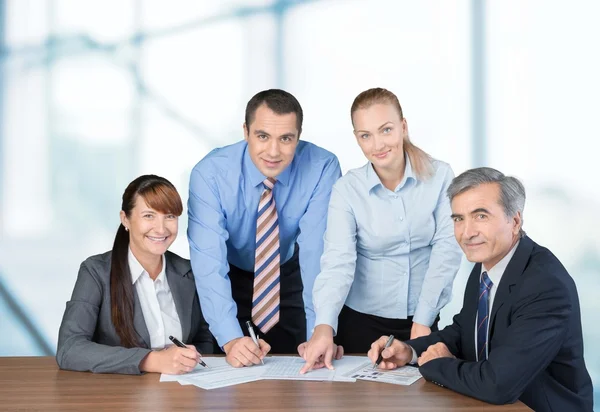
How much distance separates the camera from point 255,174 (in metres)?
3.17

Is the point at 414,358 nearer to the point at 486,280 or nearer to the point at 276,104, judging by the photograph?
the point at 486,280

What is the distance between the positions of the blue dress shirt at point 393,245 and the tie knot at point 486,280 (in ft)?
1.62

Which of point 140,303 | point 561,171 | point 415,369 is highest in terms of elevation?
point 561,171

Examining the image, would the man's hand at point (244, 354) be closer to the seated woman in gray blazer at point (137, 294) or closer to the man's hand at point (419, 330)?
the seated woman in gray blazer at point (137, 294)

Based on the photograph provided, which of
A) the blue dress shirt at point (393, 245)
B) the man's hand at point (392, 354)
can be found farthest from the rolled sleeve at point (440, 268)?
the man's hand at point (392, 354)

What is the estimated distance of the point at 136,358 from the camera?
2412 mm

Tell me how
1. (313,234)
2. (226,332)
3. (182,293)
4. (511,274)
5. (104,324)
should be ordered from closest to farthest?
1. (511,274)
2. (104,324)
3. (226,332)
4. (182,293)
5. (313,234)

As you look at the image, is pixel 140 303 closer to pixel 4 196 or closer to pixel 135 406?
pixel 135 406

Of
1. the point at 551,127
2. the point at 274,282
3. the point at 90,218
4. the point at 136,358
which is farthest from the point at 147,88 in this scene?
the point at 136,358

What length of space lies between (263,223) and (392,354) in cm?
97

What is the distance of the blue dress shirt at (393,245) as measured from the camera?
9.50 ft

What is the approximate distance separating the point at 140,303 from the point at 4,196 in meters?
2.89

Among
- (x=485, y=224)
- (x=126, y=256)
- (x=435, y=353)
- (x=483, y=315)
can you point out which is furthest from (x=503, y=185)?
(x=126, y=256)

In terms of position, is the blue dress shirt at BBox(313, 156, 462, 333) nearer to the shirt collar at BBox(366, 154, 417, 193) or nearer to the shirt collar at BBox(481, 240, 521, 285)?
the shirt collar at BBox(366, 154, 417, 193)
